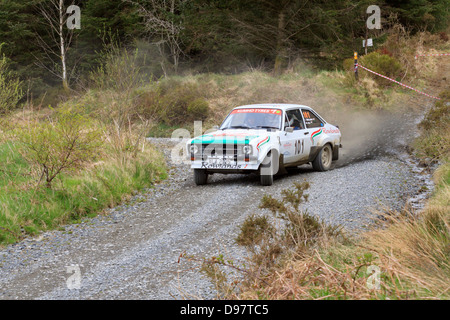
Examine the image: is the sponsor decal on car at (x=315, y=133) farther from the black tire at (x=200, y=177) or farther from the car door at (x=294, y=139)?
the black tire at (x=200, y=177)

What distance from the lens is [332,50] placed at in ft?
79.8

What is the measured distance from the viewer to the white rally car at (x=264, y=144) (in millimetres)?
9883

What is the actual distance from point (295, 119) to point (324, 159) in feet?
4.40

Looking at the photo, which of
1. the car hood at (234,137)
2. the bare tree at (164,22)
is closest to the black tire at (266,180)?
the car hood at (234,137)

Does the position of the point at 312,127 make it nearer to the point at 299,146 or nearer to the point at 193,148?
the point at 299,146

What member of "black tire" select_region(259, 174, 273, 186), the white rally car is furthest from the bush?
"black tire" select_region(259, 174, 273, 186)

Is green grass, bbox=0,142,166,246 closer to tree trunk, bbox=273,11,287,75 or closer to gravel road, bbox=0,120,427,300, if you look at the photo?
gravel road, bbox=0,120,427,300

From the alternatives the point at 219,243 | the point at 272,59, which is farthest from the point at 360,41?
the point at 219,243

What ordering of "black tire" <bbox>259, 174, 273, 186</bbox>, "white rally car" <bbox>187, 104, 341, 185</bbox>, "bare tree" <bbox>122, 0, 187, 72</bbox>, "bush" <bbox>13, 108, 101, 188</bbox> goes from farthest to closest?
"bare tree" <bbox>122, 0, 187, 72</bbox>, "black tire" <bbox>259, 174, 273, 186</bbox>, "white rally car" <bbox>187, 104, 341, 185</bbox>, "bush" <bbox>13, 108, 101, 188</bbox>

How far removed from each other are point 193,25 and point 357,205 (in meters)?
19.2

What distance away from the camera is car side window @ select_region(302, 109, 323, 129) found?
11.6 metres

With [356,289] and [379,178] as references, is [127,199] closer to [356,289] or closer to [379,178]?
[379,178]

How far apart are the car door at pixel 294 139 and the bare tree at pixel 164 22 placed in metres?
17.7

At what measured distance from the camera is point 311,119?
11.8m
